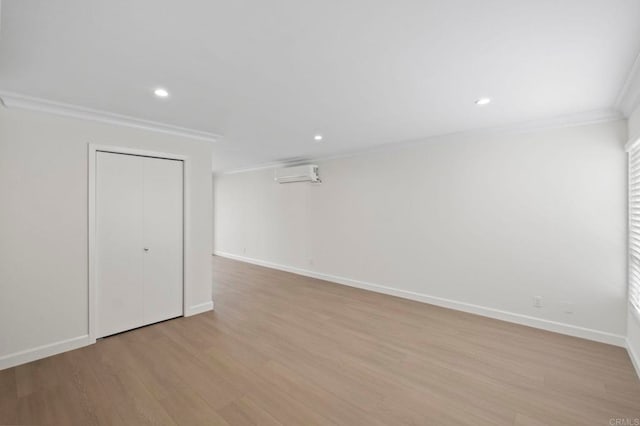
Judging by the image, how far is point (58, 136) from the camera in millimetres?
2723

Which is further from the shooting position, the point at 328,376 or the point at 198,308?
the point at 198,308

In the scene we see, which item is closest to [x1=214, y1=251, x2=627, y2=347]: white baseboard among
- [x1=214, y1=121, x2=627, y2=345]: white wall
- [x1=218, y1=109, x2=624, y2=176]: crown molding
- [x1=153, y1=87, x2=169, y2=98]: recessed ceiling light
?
[x1=214, y1=121, x2=627, y2=345]: white wall

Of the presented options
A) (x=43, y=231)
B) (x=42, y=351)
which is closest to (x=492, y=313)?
(x=42, y=351)

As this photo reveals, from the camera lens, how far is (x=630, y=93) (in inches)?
90.8

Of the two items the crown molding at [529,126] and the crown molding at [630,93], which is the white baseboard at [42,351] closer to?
the crown molding at [529,126]

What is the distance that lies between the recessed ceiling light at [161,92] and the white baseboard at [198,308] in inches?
106

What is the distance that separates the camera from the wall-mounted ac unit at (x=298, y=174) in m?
5.46

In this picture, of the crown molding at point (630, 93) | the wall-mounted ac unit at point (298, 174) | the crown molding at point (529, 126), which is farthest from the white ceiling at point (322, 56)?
the wall-mounted ac unit at point (298, 174)

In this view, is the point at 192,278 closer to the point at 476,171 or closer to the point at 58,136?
the point at 58,136

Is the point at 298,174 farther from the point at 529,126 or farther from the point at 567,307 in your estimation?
the point at 567,307

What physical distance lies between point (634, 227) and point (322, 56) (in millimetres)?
3398

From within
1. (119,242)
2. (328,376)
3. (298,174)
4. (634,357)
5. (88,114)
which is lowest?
(328,376)

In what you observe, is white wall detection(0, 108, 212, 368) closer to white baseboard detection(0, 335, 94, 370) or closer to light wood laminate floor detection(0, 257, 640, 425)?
white baseboard detection(0, 335, 94, 370)

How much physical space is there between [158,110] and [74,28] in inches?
52.7
